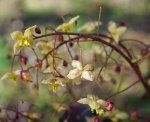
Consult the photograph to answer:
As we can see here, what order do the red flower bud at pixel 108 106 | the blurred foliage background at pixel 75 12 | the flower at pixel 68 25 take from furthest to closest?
the blurred foliage background at pixel 75 12 < the flower at pixel 68 25 < the red flower bud at pixel 108 106

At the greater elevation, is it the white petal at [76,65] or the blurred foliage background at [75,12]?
the blurred foliage background at [75,12]

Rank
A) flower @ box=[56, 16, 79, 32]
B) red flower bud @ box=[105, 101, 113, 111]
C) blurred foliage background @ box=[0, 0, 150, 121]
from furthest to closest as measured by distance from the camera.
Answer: blurred foliage background @ box=[0, 0, 150, 121], flower @ box=[56, 16, 79, 32], red flower bud @ box=[105, 101, 113, 111]

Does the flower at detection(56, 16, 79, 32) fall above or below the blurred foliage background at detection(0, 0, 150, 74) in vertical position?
below

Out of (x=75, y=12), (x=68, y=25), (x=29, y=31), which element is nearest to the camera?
(x=29, y=31)

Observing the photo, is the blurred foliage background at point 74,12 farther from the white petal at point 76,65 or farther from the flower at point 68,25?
the white petal at point 76,65

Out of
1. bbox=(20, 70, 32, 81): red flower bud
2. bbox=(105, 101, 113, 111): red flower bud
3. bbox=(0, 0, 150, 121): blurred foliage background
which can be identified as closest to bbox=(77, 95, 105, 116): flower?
bbox=(105, 101, 113, 111): red flower bud

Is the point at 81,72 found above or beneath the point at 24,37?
beneath

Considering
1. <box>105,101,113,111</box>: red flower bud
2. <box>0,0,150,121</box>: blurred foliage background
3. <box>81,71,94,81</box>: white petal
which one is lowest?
<box>105,101,113,111</box>: red flower bud

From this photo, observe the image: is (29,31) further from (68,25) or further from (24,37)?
(68,25)

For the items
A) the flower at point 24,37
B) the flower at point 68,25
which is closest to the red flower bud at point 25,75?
the flower at point 24,37

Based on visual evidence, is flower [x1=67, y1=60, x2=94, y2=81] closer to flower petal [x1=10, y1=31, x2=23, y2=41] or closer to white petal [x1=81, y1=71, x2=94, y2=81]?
white petal [x1=81, y1=71, x2=94, y2=81]

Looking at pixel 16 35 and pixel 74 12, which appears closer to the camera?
pixel 16 35

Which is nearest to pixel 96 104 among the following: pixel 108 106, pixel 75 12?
pixel 108 106
